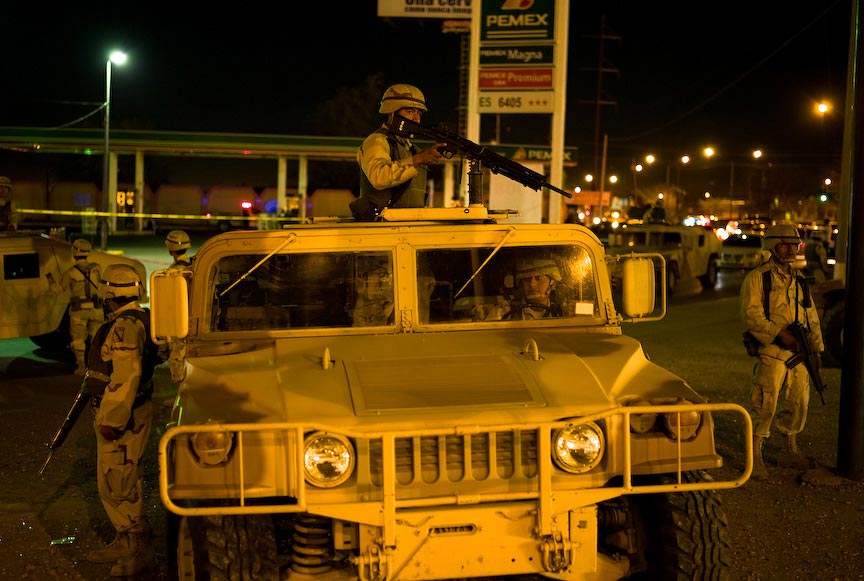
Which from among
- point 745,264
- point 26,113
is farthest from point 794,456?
point 26,113

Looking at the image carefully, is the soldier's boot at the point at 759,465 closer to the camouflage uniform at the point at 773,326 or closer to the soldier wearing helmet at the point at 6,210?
A: the camouflage uniform at the point at 773,326

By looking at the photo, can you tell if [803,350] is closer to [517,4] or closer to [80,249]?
[80,249]

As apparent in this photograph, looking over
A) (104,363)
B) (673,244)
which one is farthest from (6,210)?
(673,244)

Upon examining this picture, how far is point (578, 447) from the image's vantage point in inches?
163

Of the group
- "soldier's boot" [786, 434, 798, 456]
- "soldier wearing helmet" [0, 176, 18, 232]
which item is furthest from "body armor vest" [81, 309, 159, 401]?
"soldier wearing helmet" [0, 176, 18, 232]

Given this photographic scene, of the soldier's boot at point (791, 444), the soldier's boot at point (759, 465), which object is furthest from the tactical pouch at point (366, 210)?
the soldier's boot at point (791, 444)

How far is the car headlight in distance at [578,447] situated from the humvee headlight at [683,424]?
29cm

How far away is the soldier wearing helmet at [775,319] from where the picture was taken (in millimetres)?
7137

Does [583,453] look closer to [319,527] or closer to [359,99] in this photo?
[319,527]

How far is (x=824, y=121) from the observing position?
34781 mm

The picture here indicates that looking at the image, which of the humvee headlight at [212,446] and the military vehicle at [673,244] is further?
the military vehicle at [673,244]

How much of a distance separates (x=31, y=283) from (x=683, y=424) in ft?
31.0

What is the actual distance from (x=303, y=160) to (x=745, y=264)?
20.6 meters

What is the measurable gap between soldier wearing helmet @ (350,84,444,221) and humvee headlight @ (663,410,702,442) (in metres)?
2.19
